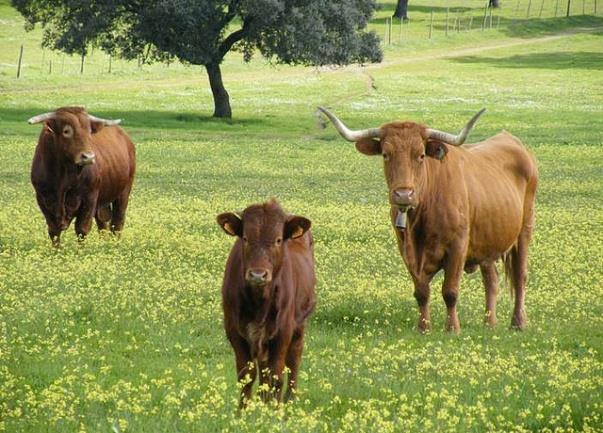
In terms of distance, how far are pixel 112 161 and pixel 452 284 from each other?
9.14 meters

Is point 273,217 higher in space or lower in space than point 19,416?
higher

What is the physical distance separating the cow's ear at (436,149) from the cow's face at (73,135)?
23.6ft

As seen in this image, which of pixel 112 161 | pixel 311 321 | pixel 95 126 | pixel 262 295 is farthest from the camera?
pixel 112 161

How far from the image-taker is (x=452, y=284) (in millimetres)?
14586

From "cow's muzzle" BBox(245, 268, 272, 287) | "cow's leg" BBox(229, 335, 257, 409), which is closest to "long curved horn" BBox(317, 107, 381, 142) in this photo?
"cow's leg" BBox(229, 335, 257, 409)

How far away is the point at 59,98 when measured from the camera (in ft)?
204

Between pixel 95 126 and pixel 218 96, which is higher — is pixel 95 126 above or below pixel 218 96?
above

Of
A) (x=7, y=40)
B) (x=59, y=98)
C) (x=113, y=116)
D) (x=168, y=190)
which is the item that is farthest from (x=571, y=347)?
(x=7, y=40)

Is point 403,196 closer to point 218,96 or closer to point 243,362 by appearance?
point 243,362

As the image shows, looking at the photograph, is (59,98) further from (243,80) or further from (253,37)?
(243,80)

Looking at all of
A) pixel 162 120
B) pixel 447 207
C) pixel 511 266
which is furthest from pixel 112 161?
pixel 162 120

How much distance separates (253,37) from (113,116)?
6707 mm

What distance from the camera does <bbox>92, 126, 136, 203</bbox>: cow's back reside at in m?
21.8

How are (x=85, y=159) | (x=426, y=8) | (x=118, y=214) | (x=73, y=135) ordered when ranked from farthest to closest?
(x=426, y=8)
(x=118, y=214)
(x=73, y=135)
(x=85, y=159)
